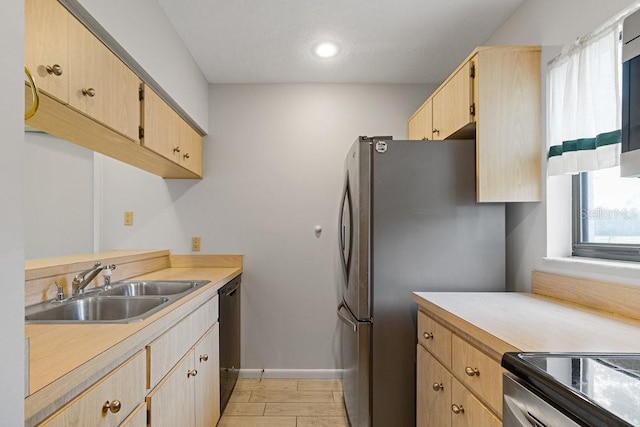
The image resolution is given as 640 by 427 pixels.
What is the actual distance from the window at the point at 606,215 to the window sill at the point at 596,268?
59 mm

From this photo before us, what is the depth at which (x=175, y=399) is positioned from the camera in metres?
1.54

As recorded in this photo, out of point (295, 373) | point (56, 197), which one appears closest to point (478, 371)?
point (295, 373)

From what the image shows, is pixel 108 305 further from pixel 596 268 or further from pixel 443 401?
pixel 596 268

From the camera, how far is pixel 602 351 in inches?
39.7

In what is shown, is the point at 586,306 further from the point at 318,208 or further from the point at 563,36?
the point at 318,208

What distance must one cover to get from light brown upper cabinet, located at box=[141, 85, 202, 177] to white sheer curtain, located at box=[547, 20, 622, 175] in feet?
6.64

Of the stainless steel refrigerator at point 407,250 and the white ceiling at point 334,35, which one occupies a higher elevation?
the white ceiling at point 334,35

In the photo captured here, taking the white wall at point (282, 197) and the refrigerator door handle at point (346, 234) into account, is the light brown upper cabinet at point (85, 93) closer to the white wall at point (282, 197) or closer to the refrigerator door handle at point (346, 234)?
the white wall at point (282, 197)

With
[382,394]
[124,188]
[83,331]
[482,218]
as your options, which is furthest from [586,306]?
[124,188]

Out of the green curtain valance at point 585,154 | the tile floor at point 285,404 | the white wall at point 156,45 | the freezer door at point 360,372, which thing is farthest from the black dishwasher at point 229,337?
the green curtain valance at point 585,154

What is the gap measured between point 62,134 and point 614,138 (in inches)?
91.9

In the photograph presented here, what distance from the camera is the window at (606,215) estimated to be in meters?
1.55

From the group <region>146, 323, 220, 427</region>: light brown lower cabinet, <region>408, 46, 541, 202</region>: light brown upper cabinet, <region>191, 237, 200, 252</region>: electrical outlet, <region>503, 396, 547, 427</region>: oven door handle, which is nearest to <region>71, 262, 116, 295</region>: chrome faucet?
<region>146, 323, 220, 427</region>: light brown lower cabinet

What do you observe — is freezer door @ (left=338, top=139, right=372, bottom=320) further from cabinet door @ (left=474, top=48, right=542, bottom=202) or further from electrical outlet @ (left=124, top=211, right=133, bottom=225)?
electrical outlet @ (left=124, top=211, right=133, bottom=225)
